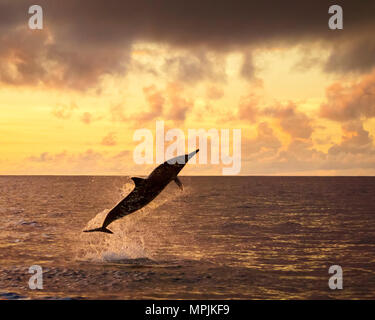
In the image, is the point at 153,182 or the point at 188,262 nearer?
the point at 153,182

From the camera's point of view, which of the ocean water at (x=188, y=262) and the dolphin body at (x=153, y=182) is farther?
the ocean water at (x=188, y=262)

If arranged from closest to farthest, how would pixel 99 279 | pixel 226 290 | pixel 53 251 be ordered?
pixel 226 290 → pixel 99 279 → pixel 53 251

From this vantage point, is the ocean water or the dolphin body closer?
the dolphin body

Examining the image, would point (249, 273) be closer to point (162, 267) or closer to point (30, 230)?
point (162, 267)

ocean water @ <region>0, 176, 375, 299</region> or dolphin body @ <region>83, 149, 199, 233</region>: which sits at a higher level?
dolphin body @ <region>83, 149, 199, 233</region>

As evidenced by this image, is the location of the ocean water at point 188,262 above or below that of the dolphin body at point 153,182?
below

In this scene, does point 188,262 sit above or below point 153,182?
below
